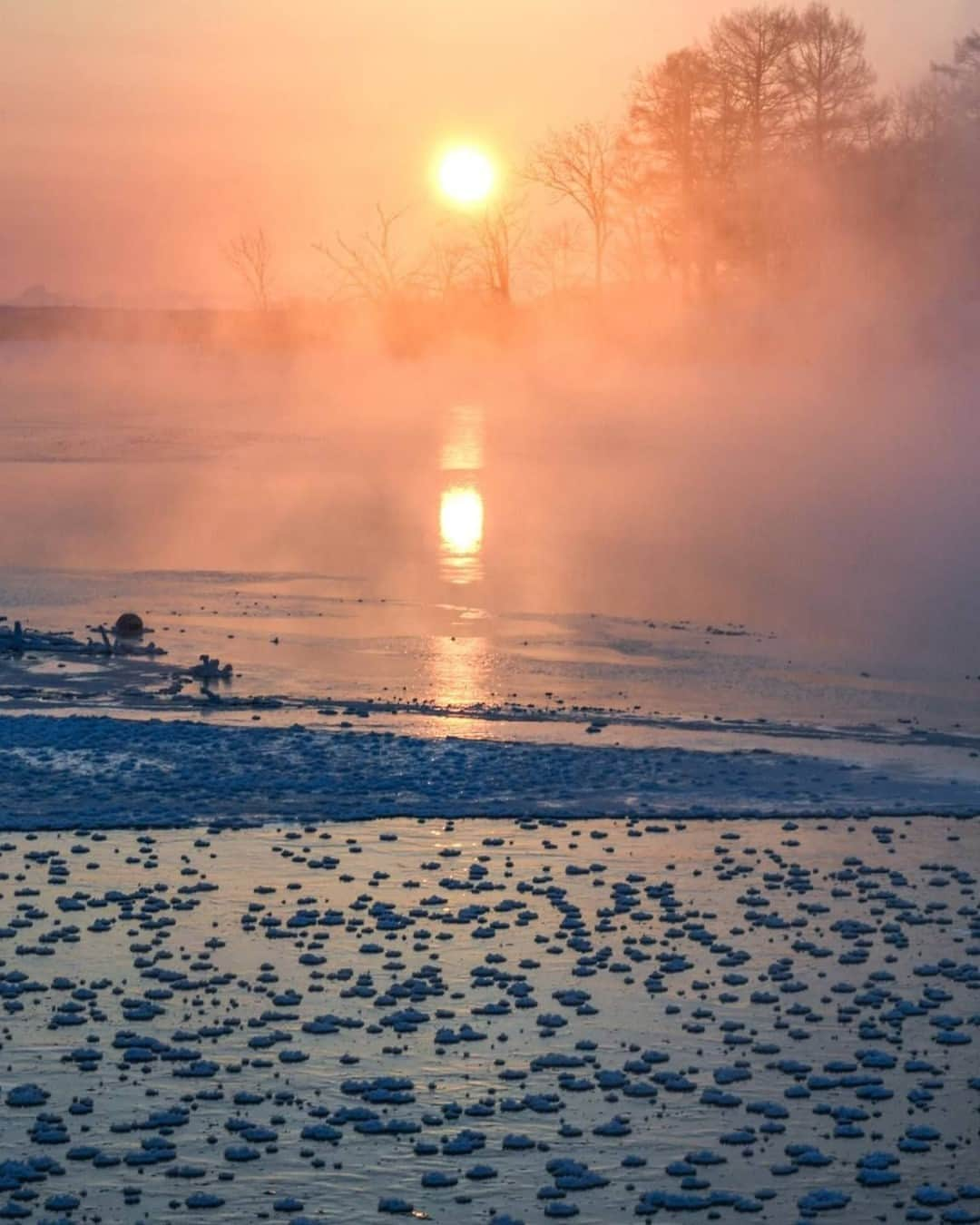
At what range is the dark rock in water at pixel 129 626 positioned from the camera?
66.9 ft

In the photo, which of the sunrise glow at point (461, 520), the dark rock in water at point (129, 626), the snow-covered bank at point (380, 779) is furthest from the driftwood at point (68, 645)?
the sunrise glow at point (461, 520)

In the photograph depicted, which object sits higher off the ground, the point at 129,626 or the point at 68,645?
the point at 129,626

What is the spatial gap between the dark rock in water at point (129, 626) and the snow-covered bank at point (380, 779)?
4.56 m

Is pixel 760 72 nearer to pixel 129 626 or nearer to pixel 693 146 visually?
pixel 693 146

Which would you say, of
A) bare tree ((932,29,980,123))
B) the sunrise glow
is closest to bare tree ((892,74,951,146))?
bare tree ((932,29,980,123))

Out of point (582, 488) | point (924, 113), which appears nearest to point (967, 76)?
point (924, 113)

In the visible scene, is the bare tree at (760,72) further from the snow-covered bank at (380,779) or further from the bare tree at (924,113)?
the snow-covered bank at (380,779)

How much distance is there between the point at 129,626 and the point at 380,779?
276 inches

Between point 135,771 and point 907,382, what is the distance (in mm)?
51815

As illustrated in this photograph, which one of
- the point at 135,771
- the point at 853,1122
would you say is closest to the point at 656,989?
the point at 853,1122

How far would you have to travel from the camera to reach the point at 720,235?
69.6 m

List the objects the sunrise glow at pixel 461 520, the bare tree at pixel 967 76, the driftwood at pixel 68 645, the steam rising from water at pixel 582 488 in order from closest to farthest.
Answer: the driftwood at pixel 68 645 → the steam rising from water at pixel 582 488 → the sunrise glow at pixel 461 520 → the bare tree at pixel 967 76

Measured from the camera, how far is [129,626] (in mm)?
20469

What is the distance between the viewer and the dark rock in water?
66.9 ft
